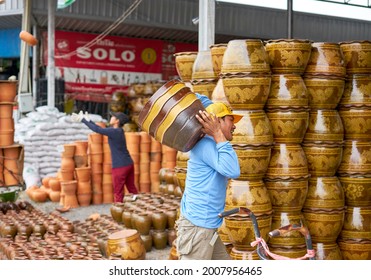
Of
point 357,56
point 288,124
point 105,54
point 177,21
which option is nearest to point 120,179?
point 288,124

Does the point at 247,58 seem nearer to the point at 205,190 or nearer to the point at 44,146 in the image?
the point at 205,190

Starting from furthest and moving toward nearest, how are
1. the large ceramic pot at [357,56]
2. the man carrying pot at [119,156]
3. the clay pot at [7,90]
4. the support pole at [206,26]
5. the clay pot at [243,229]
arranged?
1. the man carrying pot at [119,156]
2. the clay pot at [7,90]
3. the support pole at [206,26]
4. the large ceramic pot at [357,56]
5. the clay pot at [243,229]

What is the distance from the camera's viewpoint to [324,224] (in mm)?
5047

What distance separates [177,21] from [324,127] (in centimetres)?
1333

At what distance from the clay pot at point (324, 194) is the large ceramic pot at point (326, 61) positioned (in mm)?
922

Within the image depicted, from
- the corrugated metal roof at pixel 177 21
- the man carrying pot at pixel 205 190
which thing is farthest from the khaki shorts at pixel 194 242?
the corrugated metal roof at pixel 177 21

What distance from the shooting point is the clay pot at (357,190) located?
204 inches

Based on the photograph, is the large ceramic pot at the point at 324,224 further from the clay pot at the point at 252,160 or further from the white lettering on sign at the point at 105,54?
the white lettering on sign at the point at 105,54

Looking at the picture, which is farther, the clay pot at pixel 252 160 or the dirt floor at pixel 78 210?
the dirt floor at pixel 78 210

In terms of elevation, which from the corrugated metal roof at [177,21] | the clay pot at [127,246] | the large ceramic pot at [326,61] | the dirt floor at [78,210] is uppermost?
the corrugated metal roof at [177,21]

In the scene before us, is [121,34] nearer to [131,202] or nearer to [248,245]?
[131,202]

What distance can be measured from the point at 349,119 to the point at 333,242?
1.09 m

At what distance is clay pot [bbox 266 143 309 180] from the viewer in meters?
4.96

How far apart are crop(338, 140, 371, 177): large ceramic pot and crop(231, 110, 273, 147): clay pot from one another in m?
0.80
